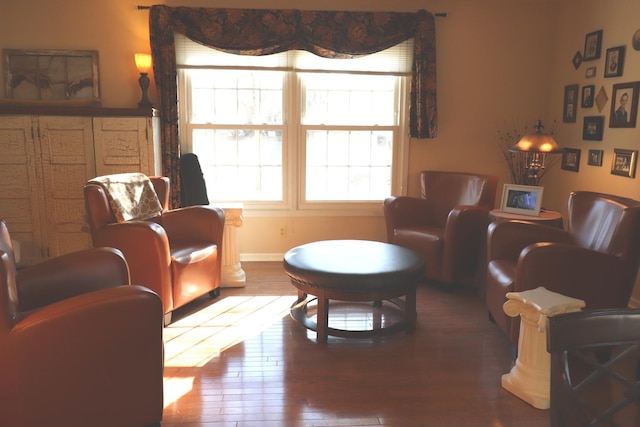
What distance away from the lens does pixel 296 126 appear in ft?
15.5

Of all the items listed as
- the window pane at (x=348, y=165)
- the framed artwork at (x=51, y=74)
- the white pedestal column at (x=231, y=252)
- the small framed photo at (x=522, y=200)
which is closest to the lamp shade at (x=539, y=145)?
the small framed photo at (x=522, y=200)

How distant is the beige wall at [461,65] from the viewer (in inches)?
173

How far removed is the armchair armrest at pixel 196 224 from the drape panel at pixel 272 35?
32.3 inches

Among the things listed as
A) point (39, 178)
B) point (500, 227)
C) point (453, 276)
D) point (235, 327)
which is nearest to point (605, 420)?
point (500, 227)

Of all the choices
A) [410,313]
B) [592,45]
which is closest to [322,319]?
[410,313]

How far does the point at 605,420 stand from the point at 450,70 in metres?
4.15

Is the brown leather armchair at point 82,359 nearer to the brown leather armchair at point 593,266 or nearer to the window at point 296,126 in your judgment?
the brown leather armchair at point 593,266

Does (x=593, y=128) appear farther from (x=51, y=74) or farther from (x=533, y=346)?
(x=51, y=74)

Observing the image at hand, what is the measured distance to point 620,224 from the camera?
8.88 ft

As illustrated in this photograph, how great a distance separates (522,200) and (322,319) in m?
1.90

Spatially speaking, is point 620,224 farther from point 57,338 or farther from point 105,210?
point 105,210

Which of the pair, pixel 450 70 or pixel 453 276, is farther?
pixel 450 70

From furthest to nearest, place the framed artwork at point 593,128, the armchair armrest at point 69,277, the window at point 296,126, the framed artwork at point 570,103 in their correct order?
the window at point 296,126 < the framed artwork at point 570,103 < the framed artwork at point 593,128 < the armchair armrest at point 69,277

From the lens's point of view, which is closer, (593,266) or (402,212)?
(593,266)
